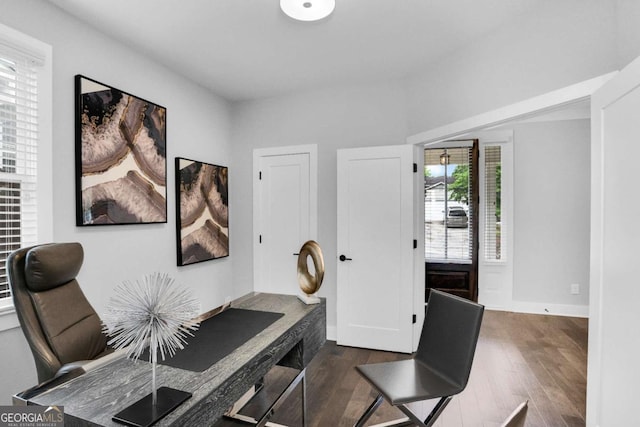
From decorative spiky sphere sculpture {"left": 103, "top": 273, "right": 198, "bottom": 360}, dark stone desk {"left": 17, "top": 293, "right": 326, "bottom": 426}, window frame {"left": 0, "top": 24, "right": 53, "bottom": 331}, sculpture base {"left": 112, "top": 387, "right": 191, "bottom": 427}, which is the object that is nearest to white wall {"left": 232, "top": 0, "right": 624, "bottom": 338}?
window frame {"left": 0, "top": 24, "right": 53, "bottom": 331}

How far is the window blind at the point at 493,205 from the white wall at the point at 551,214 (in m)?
0.21

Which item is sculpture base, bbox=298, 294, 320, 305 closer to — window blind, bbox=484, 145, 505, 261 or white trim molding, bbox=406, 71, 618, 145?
white trim molding, bbox=406, 71, 618, 145

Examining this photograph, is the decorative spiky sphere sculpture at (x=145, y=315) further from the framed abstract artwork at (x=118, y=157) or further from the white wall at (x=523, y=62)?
the white wall at (x=523, y=62)

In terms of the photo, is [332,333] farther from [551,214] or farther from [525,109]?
[551,214]

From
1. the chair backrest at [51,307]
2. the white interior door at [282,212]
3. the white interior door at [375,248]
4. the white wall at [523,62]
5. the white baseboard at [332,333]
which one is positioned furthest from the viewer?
the white interior door at [282,212]

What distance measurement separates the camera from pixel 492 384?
2746 millimetres

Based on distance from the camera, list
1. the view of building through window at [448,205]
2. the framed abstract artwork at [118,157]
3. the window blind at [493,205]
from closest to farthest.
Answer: the framed abstract artwork at [118,157], the window blind at [493,205], the view of building through window at [448,205]

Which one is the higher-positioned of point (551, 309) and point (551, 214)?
point (551, 214)

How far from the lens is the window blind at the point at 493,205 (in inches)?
191

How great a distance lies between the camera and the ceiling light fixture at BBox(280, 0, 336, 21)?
208 cm

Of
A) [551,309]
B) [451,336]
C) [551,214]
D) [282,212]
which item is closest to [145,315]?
[451,336]

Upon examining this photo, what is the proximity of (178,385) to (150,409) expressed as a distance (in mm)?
173

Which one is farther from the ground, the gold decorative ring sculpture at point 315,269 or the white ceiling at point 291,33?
the white ceiling at point 291,33

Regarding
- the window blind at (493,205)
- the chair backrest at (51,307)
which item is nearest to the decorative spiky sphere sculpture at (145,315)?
the chair backrest at (51,307)
